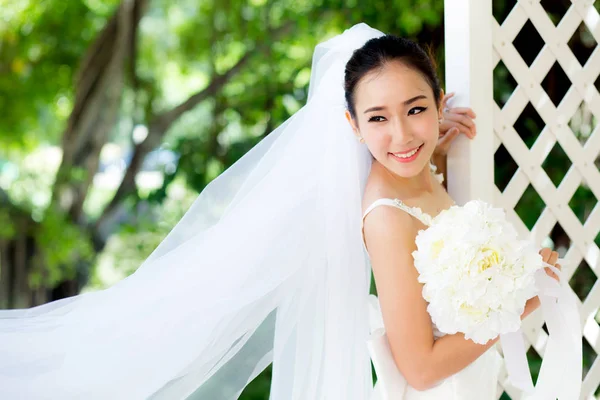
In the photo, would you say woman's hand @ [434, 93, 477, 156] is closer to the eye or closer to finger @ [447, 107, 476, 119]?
finger @ [447, 107, 476, 119]

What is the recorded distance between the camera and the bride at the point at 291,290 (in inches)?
67.3

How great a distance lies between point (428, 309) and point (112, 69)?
171 inches

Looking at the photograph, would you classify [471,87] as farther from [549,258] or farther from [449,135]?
[549,258]

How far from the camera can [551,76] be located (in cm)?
385

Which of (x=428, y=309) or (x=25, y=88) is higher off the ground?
(x=25, y=88)

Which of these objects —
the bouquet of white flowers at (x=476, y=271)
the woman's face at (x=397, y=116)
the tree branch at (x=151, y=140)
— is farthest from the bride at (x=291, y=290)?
the tree branch at (x=151, y=140)

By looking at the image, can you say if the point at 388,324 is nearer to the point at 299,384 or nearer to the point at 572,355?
the point at 299,384

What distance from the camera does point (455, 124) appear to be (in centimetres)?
197

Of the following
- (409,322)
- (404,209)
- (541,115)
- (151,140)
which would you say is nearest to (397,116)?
(404,209)

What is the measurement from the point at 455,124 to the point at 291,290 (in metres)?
0.63

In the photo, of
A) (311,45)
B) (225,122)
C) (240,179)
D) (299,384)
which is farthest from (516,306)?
(311,45)

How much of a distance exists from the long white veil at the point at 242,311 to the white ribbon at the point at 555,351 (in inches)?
13.2

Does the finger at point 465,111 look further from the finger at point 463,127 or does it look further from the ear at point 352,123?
the ear at point 352,123

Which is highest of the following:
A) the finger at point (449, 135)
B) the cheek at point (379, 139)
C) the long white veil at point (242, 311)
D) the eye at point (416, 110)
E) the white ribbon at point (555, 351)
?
the finger at point (449, 135)
